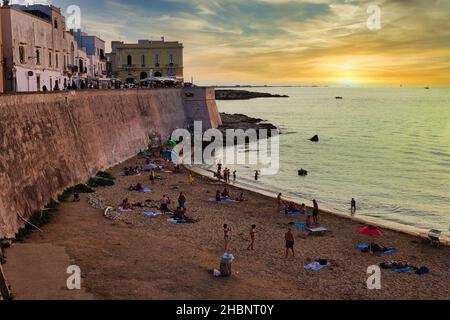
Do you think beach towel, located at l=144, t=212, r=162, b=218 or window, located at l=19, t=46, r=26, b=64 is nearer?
beach towel, located at l=144, t=212, r=162, b=218

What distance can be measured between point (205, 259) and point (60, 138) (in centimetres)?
1258

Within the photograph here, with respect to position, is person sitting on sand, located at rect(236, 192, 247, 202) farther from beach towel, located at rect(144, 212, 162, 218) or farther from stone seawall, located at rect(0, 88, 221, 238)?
stone seawall, located at rect(0, 88, 221, 238)

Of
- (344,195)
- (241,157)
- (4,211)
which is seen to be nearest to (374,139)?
(241,157)

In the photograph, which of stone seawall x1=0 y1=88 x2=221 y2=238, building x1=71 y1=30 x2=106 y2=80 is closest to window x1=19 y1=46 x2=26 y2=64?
stone seawall x1=0 y1=88 x2=221 y2=238

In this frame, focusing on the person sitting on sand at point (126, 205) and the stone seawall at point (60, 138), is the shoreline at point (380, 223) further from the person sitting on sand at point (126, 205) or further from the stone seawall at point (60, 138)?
the stone seawall at point (60, 138)

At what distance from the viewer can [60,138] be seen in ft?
81.5

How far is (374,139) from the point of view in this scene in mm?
71688

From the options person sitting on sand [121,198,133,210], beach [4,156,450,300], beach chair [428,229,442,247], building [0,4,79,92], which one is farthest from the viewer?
building [0,4,79,92]

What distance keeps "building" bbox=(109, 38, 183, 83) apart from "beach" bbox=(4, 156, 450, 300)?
4941 cm

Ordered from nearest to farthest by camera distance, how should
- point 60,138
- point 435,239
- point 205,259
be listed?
point 205,259 → point 435,239 → point 60,138

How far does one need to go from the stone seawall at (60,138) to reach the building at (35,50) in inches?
164

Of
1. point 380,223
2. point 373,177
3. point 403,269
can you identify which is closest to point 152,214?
point 403,269

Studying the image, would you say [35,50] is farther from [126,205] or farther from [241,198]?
[241,198]

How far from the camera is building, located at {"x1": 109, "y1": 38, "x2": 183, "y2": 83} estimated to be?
70.8 m
